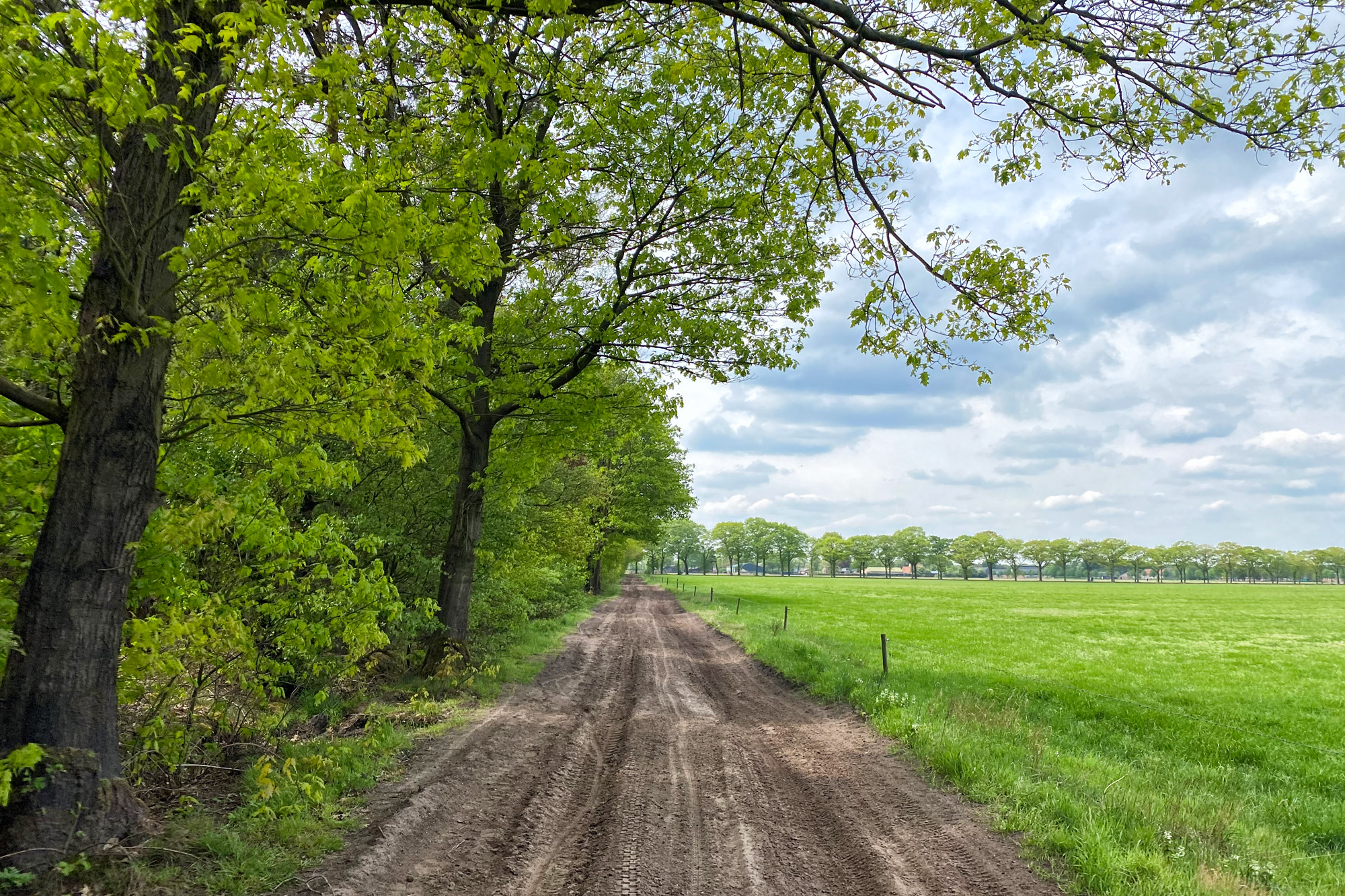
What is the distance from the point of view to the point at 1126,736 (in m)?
10.5

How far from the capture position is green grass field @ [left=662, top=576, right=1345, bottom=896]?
5.25m

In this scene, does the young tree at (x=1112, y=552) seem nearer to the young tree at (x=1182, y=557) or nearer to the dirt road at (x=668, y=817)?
the young tree at (x=1182, y=557)

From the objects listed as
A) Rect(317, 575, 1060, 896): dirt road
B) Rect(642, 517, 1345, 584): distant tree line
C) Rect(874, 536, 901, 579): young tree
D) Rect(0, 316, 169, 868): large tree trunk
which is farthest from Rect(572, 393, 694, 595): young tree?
Rect(874, 536, 901, 579): young tree

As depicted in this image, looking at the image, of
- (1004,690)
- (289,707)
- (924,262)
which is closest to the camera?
(924,262)

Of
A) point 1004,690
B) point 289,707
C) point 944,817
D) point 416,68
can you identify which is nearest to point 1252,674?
point 1004,690

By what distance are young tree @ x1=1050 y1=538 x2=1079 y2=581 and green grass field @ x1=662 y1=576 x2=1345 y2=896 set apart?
515 feet

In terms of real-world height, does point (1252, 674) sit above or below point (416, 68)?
below

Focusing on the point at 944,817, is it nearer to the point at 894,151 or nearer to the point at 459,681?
the point at 894,151

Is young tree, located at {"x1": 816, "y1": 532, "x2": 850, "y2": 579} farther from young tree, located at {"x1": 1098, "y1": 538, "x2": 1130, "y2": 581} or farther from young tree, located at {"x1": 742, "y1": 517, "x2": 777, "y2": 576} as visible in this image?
young tree, located at {"x1": 1098, "y1": 538, "x2": 1130, "y2": 581}

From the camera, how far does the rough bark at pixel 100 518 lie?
4102mm

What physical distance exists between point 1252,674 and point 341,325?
2601 cm

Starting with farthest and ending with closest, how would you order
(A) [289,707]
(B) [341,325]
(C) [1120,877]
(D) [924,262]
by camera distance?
(A) [289,707]
(D) [924,262]
(B) [341,325]
(C) [1120,877]

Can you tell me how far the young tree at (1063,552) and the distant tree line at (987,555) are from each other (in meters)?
0.19

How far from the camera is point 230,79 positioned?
478cm
